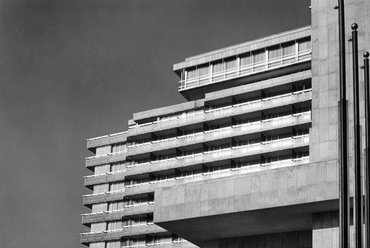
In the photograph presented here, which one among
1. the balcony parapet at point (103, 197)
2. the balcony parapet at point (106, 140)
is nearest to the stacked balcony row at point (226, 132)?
the balcony parapet at point (103, 197)

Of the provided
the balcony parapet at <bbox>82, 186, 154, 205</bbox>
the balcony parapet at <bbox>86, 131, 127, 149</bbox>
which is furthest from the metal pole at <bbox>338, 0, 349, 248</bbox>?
the balcony parapet at <bbox>86, 131, 127, 149</bbox>

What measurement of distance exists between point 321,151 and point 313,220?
113 inches

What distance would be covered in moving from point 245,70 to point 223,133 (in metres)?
7.79

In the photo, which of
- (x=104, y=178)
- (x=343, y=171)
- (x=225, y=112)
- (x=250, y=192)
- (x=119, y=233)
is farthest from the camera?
(x=104, y=178)

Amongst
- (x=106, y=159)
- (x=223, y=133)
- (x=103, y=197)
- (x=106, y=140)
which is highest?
(x=106, y=140)

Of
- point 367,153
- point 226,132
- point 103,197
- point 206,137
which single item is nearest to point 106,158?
point 103,197

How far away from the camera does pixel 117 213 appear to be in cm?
10338

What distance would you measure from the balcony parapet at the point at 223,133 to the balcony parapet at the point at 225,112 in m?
1.47

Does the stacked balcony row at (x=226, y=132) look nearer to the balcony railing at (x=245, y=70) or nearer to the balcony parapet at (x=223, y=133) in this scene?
the balcony parapet at (x=223, y=133)

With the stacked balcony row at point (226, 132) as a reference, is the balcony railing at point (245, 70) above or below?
above

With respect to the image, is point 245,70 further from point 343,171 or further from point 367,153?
point 343,171

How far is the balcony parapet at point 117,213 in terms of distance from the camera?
316 ft

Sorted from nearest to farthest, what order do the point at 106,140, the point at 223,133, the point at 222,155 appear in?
the point at 222,155, the point at 223,133, the point at 106,140

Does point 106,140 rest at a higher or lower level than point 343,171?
higher
